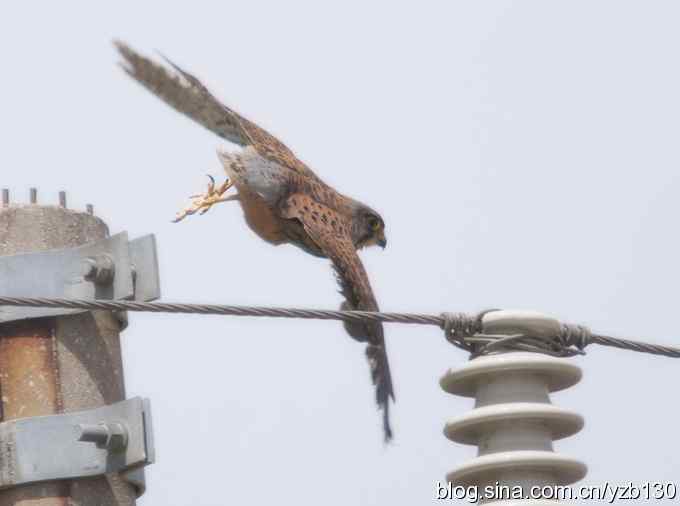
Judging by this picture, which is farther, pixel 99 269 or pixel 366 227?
pixel 366 227

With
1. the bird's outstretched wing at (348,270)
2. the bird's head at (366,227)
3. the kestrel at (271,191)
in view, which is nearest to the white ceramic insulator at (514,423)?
the bird's outstretched wing at (348,270)

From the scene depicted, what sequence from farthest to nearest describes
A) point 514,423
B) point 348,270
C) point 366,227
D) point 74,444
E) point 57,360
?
point 366,227 < point 348,270 < point 57,360 < point 74,444 < point 514,423

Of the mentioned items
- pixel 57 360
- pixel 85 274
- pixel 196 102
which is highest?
pixel 196 102

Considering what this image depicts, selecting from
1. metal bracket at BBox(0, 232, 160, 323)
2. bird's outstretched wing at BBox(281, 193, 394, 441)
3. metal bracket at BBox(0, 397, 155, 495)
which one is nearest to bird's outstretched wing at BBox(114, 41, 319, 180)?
bird's outstretched wing at BBox(281, 193, 394, 441)

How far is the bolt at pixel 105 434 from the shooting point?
5367 millimetres

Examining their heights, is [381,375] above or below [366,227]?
below

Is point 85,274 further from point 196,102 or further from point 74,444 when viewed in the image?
point 196,102

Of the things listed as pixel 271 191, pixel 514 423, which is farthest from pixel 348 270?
pixel 514 423

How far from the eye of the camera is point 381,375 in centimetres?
828

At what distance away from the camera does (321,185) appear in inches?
383

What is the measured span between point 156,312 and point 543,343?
1.19 metres

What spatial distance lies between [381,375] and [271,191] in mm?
1301

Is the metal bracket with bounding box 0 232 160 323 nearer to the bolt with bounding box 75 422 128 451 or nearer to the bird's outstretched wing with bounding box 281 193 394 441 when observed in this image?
the bolt with bounding box 75 422 128 451

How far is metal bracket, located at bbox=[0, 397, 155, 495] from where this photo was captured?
5375 mm
